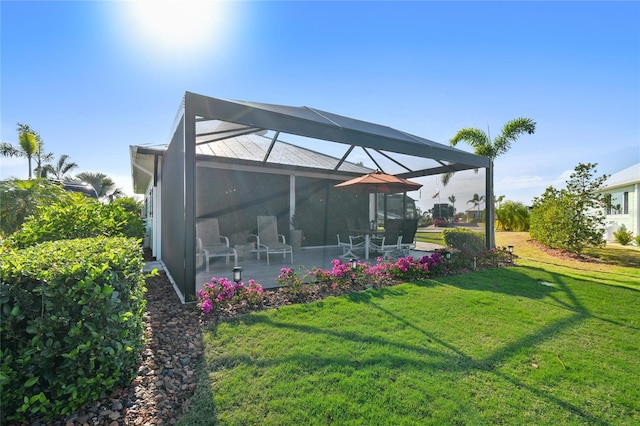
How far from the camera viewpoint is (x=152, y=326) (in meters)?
3.29

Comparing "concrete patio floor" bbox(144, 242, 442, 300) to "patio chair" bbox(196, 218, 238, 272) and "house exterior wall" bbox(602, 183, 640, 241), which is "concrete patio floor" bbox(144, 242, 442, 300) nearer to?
"patio chair" bbox(196, 218, 238, 272)

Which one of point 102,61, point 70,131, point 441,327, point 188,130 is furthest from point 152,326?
point 70,131

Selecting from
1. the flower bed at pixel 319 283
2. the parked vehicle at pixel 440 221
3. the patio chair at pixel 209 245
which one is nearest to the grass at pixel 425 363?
the flower bed at pixel 319 283

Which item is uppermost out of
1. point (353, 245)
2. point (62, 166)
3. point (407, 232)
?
point (62, 166)

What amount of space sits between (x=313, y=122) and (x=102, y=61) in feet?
17.0

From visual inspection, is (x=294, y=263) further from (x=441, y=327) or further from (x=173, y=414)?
(x=173, y=414)

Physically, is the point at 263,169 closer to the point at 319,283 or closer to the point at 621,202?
the point at 319,283

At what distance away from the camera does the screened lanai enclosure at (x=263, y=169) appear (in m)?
4.01

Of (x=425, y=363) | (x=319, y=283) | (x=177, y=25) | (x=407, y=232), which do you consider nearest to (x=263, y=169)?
(x=177, y=25)

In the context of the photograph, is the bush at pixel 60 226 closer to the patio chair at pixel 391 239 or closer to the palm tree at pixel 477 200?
the patio chair at pixel 391 239

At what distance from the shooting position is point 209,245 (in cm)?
684

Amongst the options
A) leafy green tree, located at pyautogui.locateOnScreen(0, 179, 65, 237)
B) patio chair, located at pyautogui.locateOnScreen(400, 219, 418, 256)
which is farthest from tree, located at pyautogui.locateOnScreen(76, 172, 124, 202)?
patio chair, located at pyautogui.locateOnScreen(400, 219, 418, 256)

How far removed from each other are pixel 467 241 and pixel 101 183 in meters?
41.9

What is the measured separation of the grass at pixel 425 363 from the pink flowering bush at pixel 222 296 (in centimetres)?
40
